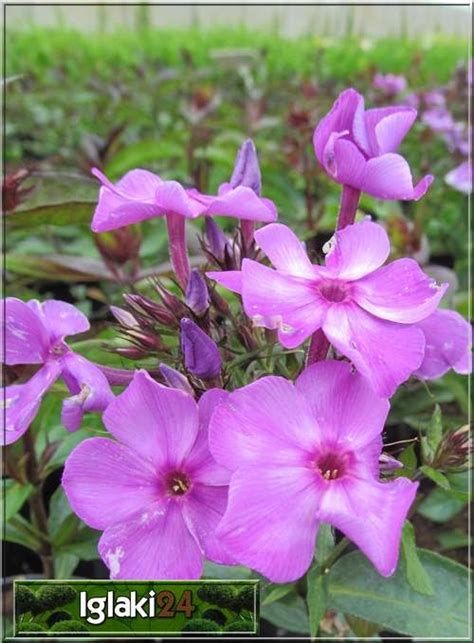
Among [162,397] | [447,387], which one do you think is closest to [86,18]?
[447,387]

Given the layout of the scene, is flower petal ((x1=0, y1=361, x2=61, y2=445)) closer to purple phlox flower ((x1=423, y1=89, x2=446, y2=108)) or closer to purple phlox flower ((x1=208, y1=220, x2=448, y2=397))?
purple phlox flower ((x1=208, y1=220, x2=448, y2=397))

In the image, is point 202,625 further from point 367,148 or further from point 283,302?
point 367,148

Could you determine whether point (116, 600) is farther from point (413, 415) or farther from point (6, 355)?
point (413, 415)

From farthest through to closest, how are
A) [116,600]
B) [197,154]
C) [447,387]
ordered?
[197,154], [447,387], [116,600]

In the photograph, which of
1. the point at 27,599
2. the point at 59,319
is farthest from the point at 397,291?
the point at 27,599

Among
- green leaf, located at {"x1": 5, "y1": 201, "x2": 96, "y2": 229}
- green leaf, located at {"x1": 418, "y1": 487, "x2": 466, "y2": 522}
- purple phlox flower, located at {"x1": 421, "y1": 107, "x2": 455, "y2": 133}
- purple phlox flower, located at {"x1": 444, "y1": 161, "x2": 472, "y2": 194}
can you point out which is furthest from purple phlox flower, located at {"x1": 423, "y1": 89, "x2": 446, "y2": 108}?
green leaf, located at {"x1": 5, "y1": 201, "x2": 96, "y2": 229}

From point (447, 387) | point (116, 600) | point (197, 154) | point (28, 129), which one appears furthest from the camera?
point (28, 129)
